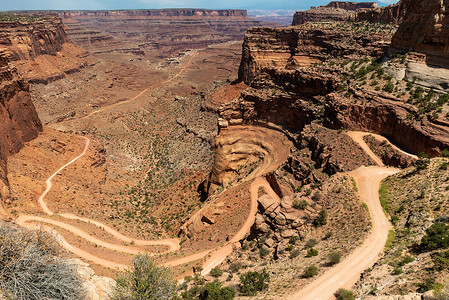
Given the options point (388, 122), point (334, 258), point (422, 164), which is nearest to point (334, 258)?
point (334, 258)

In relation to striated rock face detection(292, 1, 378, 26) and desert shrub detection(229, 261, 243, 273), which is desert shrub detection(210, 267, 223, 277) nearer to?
desert shrub detection(229, 261, 243, 273)

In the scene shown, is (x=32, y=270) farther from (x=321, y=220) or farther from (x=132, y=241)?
(x=132, y=241)

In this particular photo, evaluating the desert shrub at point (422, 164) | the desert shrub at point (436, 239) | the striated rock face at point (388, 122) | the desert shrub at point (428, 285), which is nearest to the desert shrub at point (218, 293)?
the desert shrub at point (428, 285)

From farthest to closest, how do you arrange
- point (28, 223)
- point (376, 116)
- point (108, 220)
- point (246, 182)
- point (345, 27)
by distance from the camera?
point (345, 27) → point (108, 220) → point (246, 182) → point (376, 116) → point (28, 223)

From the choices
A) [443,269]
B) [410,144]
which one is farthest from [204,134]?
[443,269]

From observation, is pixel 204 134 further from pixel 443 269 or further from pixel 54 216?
pixel 443 269

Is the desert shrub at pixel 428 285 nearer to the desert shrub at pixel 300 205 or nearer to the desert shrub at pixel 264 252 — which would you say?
the desert shrub at pixel 264 252
